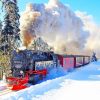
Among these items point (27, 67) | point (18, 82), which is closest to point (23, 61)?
point (27, 67)

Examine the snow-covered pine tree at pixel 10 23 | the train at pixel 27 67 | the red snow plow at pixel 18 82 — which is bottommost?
the red snow plow at pixel 18 82

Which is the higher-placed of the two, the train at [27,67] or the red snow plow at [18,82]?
the train at [27,67]

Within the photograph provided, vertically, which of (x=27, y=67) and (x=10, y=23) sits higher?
(x=10, y=23)

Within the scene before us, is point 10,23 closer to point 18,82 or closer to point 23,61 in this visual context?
point 23,61

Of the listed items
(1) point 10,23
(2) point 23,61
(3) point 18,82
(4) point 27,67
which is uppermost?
(1) point 10,23

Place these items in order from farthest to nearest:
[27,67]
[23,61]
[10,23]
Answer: [10,23], [27,67], [23,61]

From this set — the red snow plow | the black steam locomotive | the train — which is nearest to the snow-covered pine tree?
the train

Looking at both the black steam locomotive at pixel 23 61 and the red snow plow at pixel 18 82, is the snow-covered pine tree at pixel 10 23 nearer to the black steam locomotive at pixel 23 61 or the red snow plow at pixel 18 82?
the black steam locomotive at pixel 23 61

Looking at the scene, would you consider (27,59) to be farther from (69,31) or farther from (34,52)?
(69,31)

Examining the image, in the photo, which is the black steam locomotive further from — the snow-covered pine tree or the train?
the snow-covered pine tree

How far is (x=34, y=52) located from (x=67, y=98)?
338 inches

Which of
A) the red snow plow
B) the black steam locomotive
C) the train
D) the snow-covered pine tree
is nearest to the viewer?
the red snow plow

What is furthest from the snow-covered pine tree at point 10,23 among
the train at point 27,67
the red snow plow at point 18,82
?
the red snow plow at point 18,82

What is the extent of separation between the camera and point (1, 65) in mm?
26156
